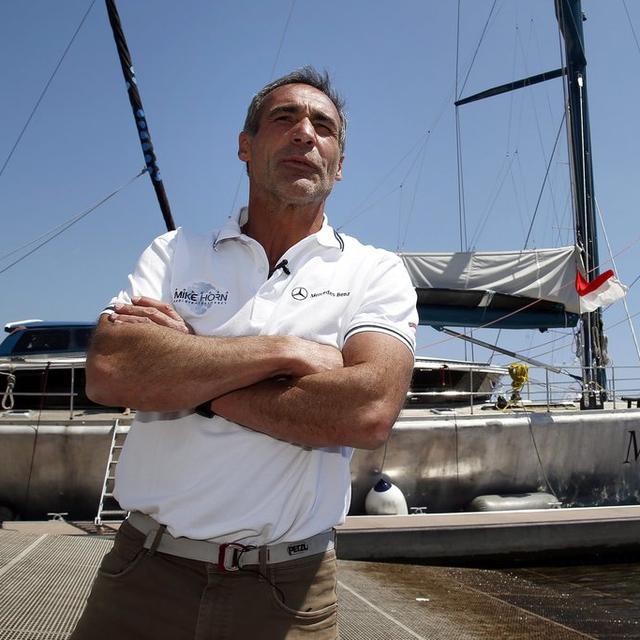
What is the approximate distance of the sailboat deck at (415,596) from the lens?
428cm

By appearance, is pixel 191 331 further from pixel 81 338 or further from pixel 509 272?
pixel 509 272

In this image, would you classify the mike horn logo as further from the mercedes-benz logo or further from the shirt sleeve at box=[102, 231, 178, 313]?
the mercedes-benz logo

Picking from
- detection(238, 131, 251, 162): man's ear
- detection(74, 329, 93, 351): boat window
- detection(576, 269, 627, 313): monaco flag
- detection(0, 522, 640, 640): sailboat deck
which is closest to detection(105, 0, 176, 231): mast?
detection(74, 329, 93, 351): boat window

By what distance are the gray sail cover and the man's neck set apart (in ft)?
44.5

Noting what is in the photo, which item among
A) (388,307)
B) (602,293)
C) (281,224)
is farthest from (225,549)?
(602,293)

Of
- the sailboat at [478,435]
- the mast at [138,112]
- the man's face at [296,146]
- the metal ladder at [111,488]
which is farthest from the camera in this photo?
the mast at [138,112]

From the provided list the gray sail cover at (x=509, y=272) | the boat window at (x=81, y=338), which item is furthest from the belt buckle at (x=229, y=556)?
the gray sail cover at (x=509, y=272)

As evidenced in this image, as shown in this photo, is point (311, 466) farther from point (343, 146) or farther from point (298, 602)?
point (343, 146)

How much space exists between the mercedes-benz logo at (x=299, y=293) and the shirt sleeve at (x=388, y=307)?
0.51 ft

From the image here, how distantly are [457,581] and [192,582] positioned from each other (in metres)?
6.23

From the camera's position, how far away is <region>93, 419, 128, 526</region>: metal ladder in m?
9.35

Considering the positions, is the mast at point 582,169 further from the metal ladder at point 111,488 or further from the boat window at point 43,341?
the boat window at point 43,341

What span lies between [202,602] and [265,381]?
0.58 meters

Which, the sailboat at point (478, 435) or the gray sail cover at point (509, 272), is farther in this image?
the gray sail cover at point (509, 272)
